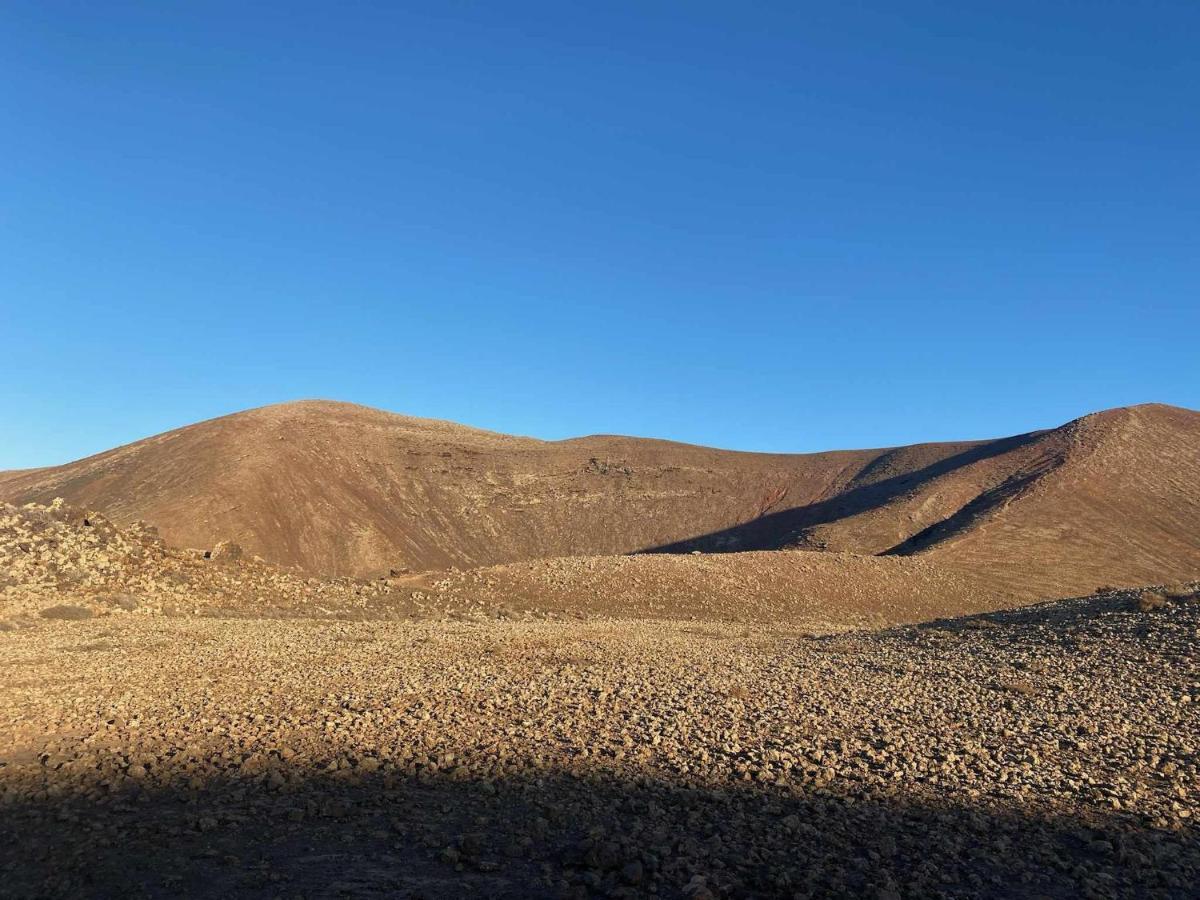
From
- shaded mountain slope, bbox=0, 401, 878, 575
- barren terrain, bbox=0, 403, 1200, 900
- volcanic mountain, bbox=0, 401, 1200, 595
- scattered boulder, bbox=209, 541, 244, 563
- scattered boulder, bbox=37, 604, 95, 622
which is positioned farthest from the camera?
shaded mountain slope, bbox=0, 401, 878, 575

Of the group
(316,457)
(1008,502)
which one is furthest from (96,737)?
(316,457)

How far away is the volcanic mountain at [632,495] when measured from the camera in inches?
2064

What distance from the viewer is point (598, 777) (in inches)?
352

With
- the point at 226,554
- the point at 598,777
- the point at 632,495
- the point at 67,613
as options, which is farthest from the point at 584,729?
the point at 632,495

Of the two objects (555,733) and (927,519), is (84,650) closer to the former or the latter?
(555,733)

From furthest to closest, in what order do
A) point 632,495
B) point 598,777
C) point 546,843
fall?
point 632,495 < point 598,777 < point 546,843

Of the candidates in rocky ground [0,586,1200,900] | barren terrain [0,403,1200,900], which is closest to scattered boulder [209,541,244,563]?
barren terrain [0,403,1200,900]

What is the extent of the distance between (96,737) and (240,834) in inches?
173

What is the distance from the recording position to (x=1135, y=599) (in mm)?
21297

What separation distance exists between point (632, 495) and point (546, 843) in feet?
241

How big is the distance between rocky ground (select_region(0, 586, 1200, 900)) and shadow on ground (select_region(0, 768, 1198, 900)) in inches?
1.2

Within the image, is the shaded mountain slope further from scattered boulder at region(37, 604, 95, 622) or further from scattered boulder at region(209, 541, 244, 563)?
scattered boulder at region(37, 604, 95, 622)

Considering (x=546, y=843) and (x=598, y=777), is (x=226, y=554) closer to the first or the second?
(x=598, y=777)

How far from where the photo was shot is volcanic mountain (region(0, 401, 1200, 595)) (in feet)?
172
